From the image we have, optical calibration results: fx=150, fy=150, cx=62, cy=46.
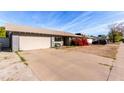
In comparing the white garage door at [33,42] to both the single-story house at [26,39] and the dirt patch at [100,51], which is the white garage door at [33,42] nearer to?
the single-story house at [26,39]

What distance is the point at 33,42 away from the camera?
62.1 ft

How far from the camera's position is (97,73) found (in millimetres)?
7121

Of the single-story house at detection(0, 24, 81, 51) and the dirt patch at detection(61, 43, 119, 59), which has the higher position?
the single-story house at detection(0, 24, 81, 51)

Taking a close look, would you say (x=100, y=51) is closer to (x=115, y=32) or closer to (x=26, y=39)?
(x=26, y=39)

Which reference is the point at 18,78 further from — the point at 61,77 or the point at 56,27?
the point at 56,27

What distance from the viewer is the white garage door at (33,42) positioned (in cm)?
1744

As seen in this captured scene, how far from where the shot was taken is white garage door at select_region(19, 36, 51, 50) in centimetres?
1744

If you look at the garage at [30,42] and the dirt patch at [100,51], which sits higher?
the garage at [30,42]

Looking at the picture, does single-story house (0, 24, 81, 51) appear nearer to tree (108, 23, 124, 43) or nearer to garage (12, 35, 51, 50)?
garage (12, 35, 51, 50)

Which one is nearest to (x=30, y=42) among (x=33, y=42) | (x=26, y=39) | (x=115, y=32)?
(x=33, y=42)

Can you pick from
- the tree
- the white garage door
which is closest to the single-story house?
the white garage door

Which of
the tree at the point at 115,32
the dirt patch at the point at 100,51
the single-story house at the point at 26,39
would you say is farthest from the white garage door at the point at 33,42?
the tree at the point at 115,32
